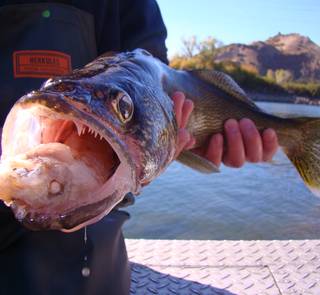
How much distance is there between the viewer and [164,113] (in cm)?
195

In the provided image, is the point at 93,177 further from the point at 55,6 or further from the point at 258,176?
the point at 258,176

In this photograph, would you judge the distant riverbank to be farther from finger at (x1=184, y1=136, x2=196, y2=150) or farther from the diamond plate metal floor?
finger at (x1=184, y1=136, x2=196, y2=150)

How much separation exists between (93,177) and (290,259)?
9.14 ft

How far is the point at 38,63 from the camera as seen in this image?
264cm

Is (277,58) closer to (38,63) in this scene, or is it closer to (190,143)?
(190,143)

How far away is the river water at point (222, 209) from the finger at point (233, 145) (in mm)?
4007

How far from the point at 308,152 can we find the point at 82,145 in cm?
254

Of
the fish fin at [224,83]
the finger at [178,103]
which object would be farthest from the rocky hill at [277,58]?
the finger at [178,103]

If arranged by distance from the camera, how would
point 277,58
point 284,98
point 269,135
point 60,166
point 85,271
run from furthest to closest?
1. point 277,58
2. point 284,98
3. point 269,135
4. point 85,271
5. point 60,166

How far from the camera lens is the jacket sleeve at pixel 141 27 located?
10.3ft

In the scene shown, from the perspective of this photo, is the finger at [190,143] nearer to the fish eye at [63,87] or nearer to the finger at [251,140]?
the finger at [251,140]

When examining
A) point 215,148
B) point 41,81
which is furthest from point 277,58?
point 41,81

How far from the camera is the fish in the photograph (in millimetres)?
1256

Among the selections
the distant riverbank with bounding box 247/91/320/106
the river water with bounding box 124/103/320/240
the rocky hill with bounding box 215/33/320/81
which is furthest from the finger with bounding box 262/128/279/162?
the rocky hill with bounding box 215/33/320/81
